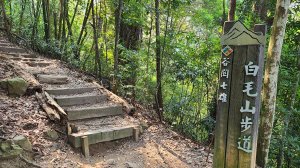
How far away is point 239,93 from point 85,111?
325 centimetres

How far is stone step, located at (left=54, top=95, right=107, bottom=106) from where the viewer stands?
17.8 feet

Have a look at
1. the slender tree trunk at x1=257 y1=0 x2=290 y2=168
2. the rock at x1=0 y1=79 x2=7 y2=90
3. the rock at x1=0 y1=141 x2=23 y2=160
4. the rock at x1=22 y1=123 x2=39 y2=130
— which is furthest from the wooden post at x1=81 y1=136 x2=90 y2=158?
the slender tree trunk at x1=257 y1=0 x2=290 y2=168

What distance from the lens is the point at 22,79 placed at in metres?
5.25

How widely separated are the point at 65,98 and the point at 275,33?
4006 mm

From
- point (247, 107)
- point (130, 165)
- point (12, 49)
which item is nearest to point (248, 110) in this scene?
point (247, 107)

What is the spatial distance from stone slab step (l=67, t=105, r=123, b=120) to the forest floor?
51cm

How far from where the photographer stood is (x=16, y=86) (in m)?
5.10

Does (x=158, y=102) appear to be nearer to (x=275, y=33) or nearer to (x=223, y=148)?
(x=275, y=33)

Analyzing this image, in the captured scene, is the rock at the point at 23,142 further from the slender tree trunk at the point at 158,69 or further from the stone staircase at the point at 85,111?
the slender tree trunk at the point at 158,69

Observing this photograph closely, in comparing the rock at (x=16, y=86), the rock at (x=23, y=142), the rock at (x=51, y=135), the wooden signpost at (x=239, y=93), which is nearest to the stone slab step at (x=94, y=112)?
the rock at (x=51, y=135)

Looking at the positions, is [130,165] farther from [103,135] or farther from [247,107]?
[247,107]

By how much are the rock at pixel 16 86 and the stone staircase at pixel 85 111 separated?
19.4 inches

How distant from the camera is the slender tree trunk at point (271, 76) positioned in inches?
171

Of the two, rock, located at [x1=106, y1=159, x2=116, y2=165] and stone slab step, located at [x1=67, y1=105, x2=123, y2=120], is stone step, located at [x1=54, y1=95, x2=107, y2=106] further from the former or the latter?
rock, located at [x1=106, y1=159, x2=116, y2=165]
